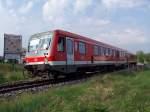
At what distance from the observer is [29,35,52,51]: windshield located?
794 inches

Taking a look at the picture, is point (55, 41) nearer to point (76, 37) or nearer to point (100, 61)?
point (76, 37)

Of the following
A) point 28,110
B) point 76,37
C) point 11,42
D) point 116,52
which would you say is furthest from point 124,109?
point 116,52

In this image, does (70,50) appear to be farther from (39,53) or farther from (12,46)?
(12,46)

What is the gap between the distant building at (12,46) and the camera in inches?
1186

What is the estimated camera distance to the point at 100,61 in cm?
2938

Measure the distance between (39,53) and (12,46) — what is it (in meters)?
11.0

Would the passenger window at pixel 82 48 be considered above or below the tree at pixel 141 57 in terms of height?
below

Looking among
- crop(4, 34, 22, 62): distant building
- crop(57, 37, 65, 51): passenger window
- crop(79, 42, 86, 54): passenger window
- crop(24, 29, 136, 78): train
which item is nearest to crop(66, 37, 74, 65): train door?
crop(24, 29, 136, 78): train

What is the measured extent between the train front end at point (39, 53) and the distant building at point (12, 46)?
8752 mm

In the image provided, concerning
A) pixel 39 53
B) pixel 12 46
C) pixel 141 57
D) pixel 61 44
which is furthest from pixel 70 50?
pixel 141 57

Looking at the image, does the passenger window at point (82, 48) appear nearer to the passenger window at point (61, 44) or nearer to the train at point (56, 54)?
the train at point (56, 54)

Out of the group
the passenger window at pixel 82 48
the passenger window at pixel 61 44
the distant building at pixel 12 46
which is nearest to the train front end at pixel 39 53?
the passenger window at pixel 61 44

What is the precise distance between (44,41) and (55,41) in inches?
42.8

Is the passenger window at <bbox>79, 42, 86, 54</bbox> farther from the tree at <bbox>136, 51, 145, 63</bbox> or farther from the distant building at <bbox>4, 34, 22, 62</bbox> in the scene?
the tree at <bbox>136, 51, 145, 63</bbox>
